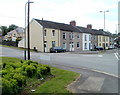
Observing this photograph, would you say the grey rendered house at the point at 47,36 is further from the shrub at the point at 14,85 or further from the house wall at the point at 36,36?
the shrub at the point at 14,85

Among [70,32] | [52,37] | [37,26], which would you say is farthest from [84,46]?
[37,26]

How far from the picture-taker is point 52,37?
42875mm

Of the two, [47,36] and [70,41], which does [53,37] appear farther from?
[70,41]

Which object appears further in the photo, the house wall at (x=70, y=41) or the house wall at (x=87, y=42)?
the house wall at (x=87, y=42)

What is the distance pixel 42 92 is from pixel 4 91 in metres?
1.39

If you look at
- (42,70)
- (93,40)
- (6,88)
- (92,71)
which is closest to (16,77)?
(6,88)

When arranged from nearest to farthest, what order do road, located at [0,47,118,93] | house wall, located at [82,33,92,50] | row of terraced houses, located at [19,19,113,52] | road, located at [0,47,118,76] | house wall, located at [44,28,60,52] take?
road, located at [0,47,118,93]
road, located at [0,47,118,76]
row of terraced houses, located at [19,19,113,52]
house wall, located at [44,28,60,52]
house wall, located at [82,33,92,50]

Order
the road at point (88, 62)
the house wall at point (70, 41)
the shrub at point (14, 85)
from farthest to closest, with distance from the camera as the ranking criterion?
the house wall at point (70, 41) < the road at point (88, 62) < the shrub at point (14, 85)

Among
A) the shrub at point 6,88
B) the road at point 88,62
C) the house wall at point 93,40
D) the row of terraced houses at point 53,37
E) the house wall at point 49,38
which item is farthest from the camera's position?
the house wall at point 93,40

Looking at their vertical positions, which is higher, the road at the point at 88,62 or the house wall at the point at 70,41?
the house wall at the point at 70,41

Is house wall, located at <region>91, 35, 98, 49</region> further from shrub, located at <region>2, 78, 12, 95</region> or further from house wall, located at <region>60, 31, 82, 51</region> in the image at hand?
shrub, located at <region>2, 78, 12, 95</region>

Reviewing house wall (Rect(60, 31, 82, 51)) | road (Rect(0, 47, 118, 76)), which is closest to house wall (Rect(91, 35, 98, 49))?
house wall (Rect(60, 31, 82, 51))

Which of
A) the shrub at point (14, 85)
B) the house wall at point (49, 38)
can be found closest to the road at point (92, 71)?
the shrub at point (14, 85)

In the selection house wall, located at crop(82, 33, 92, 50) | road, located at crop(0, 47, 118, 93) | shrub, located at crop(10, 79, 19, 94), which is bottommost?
road, located at crop(0, 47, 118, 93)
